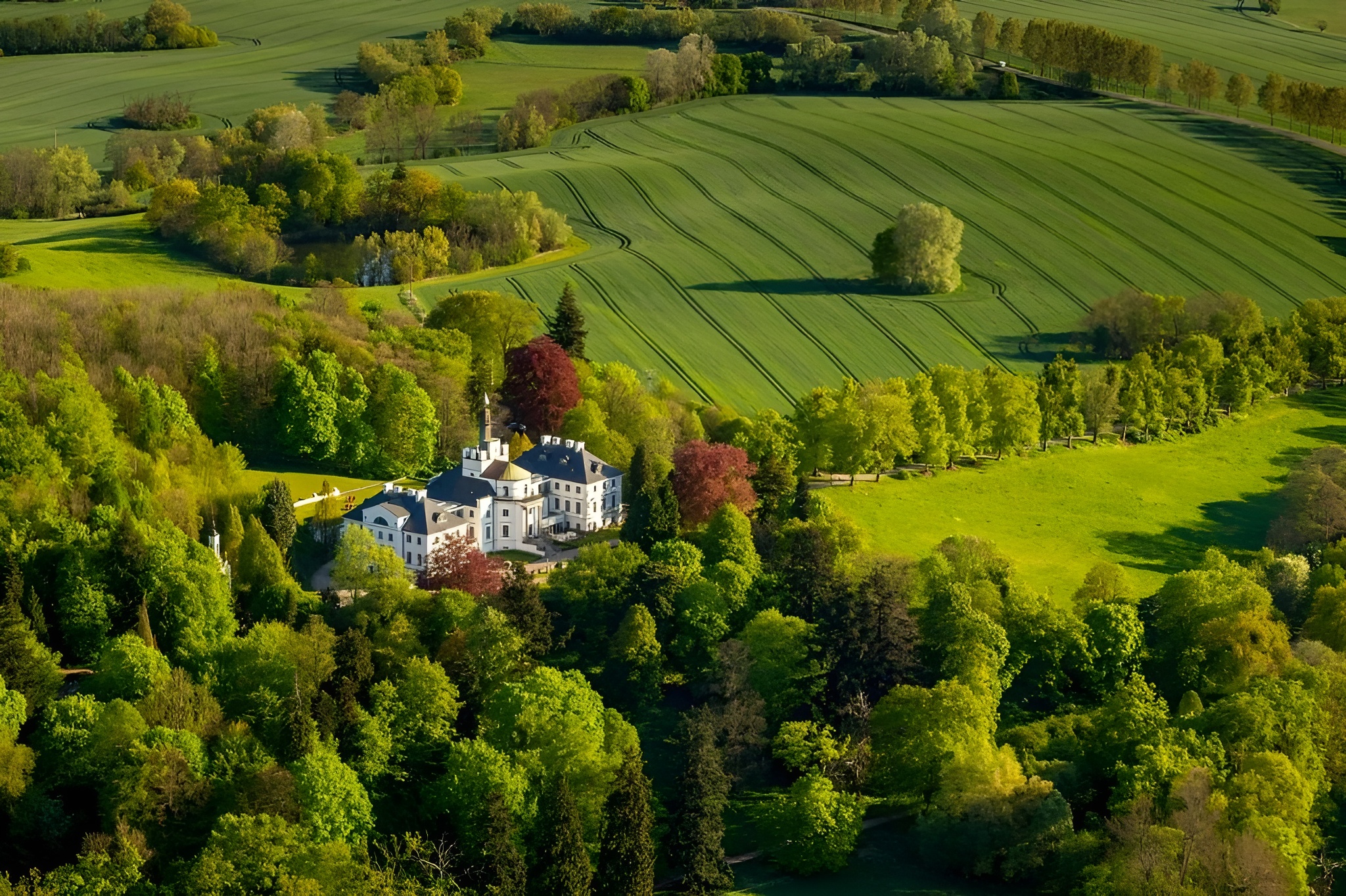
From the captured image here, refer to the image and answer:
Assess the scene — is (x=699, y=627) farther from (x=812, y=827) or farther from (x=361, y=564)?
(x=361, y=564)

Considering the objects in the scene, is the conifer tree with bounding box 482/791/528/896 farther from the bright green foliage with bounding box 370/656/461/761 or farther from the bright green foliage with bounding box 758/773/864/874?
the bright green foliage with bounding box 758/773/864/874

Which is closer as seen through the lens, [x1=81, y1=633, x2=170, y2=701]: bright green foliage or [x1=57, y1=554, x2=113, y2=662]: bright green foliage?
[x1=81, y1=633, x2=170, y2=701]: bright green foliage

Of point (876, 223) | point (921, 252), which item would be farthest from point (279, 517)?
point (876, 223)

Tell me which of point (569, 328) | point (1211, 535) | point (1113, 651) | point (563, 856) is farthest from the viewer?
point (569, 328)

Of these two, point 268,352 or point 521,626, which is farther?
point 268,352

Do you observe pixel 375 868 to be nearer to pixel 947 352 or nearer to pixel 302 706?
pixel 302 706

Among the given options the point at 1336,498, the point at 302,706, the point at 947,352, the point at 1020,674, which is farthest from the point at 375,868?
the point at 947,352

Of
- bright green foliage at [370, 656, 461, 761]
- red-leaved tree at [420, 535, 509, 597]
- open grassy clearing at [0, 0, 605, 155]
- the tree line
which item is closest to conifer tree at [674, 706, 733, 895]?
bright green foliage at [370, 656, 461, 761]
